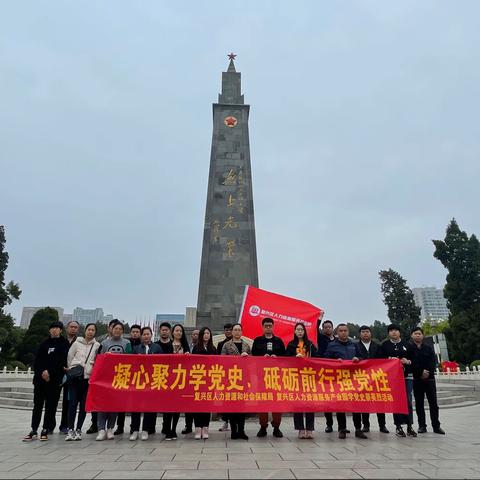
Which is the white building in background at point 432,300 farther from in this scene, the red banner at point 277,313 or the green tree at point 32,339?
the red banner at point 277,313

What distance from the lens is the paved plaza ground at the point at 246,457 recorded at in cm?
390

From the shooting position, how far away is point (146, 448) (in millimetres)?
5246

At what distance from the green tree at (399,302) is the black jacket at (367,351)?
38.3 meters

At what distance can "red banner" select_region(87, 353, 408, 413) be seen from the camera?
604 cm

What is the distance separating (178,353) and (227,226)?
30.6ft

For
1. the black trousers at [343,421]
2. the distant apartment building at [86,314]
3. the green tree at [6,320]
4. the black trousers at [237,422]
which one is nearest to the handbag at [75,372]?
A: the black trousers at [237,422]

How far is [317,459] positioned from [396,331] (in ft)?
10.8

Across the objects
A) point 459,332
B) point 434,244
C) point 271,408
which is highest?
point 434,244

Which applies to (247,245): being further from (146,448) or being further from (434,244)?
(434,244)

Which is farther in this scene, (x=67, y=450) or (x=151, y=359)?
(x=151, y=359)

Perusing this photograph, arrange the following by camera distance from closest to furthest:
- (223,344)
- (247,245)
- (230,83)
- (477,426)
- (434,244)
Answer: (223,344) → (477,426) → (247,245) → (230,83) → (434,244)

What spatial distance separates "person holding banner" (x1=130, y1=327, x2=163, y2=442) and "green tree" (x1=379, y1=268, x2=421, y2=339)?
133 ft

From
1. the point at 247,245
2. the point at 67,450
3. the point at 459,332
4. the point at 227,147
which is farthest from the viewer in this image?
the point at 459,332

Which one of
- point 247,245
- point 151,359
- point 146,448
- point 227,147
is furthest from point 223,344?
point 227,147
